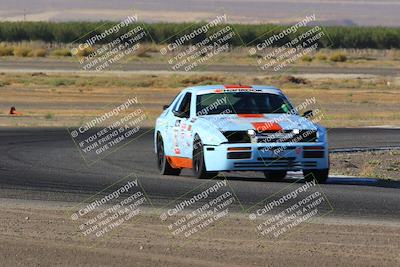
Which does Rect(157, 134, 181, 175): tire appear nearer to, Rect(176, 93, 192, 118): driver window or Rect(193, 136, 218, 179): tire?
Rect(176, 93, 192, 118): driver window

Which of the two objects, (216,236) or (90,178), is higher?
(216,236)

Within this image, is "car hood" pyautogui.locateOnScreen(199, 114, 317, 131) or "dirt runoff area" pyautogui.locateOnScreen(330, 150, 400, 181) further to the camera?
"dirt runoff area" pyautogui.locateOnScreen(330, 150, 400, 181)

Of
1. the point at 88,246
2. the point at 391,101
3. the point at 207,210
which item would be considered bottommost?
the point at 391,101

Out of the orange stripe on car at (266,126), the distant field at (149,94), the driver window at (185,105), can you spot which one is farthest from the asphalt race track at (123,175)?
the distant field at (149,94)

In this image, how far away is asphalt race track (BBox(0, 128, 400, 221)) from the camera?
16.2 metres

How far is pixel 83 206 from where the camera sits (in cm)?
1549

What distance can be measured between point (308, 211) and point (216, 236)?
239 cm

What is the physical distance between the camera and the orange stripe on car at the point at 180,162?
1919 cm

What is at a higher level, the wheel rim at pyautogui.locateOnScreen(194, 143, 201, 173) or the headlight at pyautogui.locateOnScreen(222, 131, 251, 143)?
the headlight at pyautogui.locateOnScreen(222, 131, 251, 143)

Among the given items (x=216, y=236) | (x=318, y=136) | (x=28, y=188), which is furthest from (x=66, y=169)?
(x=216, y=236)

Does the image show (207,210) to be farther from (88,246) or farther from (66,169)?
(66,169)
